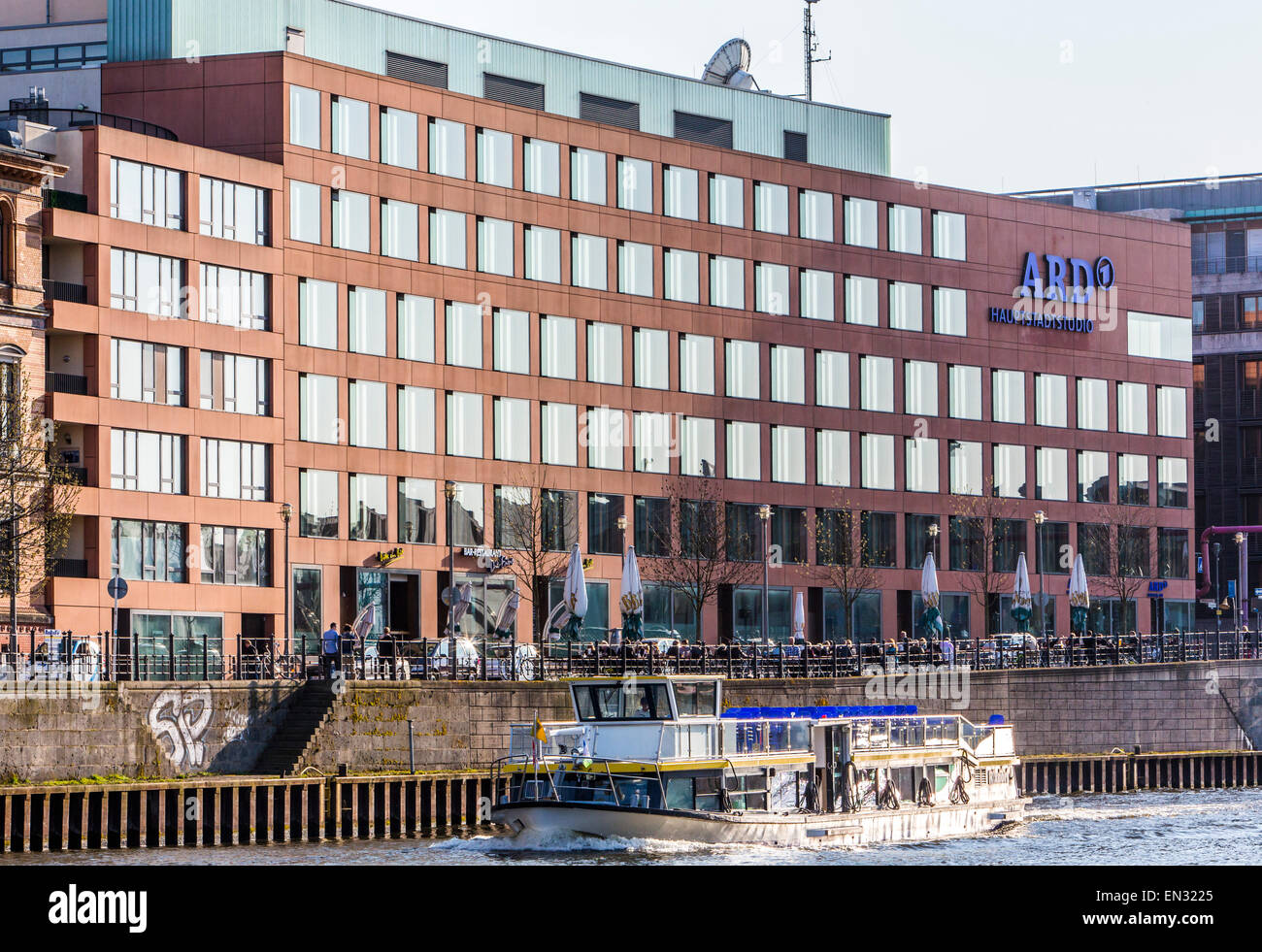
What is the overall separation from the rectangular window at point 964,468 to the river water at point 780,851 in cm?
4720

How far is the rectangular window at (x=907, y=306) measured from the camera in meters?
107

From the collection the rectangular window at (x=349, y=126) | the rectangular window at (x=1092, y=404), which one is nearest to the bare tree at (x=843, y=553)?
the rectangular window at (x=1092, y=404)

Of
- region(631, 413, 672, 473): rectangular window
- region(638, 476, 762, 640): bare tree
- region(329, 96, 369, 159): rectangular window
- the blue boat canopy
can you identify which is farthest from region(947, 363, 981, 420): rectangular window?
the blue boat canopy

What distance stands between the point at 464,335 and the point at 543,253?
5659mm

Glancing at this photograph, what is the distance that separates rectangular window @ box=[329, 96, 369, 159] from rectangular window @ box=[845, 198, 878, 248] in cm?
2767

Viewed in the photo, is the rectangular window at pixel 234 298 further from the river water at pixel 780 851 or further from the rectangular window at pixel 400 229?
the river water at pixel 780 851

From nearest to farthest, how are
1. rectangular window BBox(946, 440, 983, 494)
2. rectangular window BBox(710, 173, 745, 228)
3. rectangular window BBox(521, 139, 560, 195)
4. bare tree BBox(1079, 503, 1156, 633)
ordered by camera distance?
rectangular window BBox(521, 139, 560, 195) → rectangular window BBox(710, 173, 745, 228) → rectangular window BBox(946, 440, 983, 494) → bare tree BBox(1079, 503, 1156, 633)

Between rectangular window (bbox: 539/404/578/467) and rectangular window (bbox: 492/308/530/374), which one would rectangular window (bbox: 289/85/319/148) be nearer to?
rectangular window (bbox: 492/308/530/374)

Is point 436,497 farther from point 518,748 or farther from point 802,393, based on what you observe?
point 518,748

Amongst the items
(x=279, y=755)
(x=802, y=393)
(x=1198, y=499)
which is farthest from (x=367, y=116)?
(x=1198, y=499)

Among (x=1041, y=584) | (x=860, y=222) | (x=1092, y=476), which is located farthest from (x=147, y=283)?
(x=1092, y=476)

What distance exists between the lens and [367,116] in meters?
88.1

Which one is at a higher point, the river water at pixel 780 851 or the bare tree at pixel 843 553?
the bare tree at pixel 843 553

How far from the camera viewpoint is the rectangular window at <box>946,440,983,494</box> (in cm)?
10869
